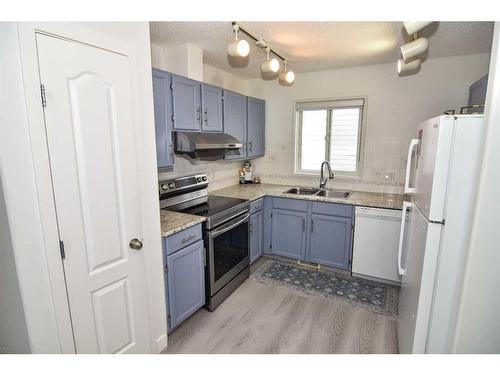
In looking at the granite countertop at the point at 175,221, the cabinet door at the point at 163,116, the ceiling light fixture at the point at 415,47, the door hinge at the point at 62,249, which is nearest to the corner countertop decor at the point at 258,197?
the granite countertop at the point at 175,221

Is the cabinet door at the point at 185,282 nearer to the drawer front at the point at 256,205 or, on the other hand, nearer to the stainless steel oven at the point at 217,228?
the stainless steel oven at the point at 217,228

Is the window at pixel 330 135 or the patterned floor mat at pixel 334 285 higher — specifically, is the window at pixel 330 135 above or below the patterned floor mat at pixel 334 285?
above

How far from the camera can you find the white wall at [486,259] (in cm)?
107

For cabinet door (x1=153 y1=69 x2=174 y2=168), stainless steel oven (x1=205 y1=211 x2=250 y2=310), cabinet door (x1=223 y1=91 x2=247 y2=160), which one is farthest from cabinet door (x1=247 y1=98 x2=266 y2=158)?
cabinet door (x1=153 y1=69 x2=174 y2=168)

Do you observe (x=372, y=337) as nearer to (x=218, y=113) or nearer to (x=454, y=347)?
(x=454, y=347)

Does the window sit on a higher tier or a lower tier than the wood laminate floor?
higher

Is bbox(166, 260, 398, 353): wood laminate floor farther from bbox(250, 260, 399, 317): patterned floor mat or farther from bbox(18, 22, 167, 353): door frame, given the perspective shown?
bbox(18, 22, 167, 353): door frame

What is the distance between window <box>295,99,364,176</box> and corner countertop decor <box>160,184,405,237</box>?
43 centimetres

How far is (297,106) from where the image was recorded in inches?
140

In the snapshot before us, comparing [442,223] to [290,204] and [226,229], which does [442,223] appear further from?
[290,204]

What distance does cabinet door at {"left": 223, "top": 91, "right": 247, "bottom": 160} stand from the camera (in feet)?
9.62

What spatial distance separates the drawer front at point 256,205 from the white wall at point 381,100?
75 cm

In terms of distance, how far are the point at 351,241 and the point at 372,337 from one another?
3.37 ft
